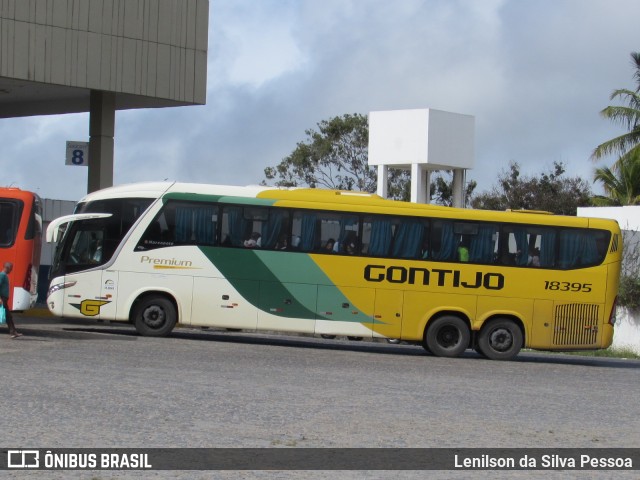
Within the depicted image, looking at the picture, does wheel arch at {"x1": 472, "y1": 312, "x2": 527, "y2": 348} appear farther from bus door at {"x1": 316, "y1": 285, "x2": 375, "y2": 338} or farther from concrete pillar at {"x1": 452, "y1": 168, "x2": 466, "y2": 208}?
concrete pillar at {"x1": 452, "y1": 168, "x2": 466, "y2": 208}

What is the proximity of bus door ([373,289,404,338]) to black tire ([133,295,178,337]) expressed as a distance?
13.9 ft

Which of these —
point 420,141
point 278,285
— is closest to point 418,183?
point 420,141

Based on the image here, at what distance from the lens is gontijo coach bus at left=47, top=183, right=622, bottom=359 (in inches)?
941

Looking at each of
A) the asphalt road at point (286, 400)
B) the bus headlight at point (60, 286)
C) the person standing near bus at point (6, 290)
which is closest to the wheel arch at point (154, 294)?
the asphalt road at point (286, 400)

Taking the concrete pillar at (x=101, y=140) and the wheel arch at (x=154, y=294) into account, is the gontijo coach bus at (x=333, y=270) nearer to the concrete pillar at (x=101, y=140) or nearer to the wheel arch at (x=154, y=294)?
the wheel arch at (x=154, y=294)

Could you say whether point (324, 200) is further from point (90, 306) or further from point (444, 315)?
point (90, 306)

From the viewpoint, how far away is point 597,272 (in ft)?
79.7

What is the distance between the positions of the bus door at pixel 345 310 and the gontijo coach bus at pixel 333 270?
3 cm

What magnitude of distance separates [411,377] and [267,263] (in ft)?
20.1

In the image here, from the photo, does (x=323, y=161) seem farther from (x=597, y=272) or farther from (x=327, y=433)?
(x=327, y=433)

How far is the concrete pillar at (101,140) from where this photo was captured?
106 feet

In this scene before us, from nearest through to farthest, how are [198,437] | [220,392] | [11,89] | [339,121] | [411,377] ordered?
[198,437] → [220,392] → [411,377] → [11,89] → [339,121]

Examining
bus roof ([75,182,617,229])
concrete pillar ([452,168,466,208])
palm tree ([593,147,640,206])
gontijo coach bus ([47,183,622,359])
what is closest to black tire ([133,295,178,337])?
gontijo coach bus ([47,183,622,359])

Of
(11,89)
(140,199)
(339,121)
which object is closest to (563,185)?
(339,121)
